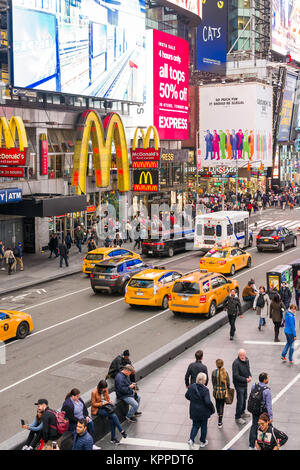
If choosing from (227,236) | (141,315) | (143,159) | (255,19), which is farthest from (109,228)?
(255,19)

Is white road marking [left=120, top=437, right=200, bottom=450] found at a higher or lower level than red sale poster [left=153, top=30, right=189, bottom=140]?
lower

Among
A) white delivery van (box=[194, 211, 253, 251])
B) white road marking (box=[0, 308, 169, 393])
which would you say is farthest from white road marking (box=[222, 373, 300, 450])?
white delivery van (box=[194, 211, 253, 251])

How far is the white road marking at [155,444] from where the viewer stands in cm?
1170

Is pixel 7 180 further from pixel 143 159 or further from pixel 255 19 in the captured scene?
pixel 255 19

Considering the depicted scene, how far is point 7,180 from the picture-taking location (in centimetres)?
3566

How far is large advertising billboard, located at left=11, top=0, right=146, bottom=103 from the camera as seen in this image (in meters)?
36.5

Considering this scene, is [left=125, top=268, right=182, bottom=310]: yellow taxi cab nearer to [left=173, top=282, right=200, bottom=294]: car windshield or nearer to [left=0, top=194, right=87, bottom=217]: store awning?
[left=173, top=282, right=200, bottom=294]: car windshield

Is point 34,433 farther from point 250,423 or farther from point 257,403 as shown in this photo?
point 250,423

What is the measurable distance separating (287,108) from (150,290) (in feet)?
225

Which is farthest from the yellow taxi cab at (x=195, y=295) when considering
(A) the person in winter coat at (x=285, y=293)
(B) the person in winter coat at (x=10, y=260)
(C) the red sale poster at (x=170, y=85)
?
(C) the red sale poster at (x=170, y=85)

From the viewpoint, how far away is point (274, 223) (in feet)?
184

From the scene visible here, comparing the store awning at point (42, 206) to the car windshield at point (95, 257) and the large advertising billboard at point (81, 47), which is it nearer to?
the car windshield at point (95, 257)

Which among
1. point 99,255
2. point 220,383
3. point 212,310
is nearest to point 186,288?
point 212,310

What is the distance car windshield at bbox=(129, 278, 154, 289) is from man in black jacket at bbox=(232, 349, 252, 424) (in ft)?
37.4
